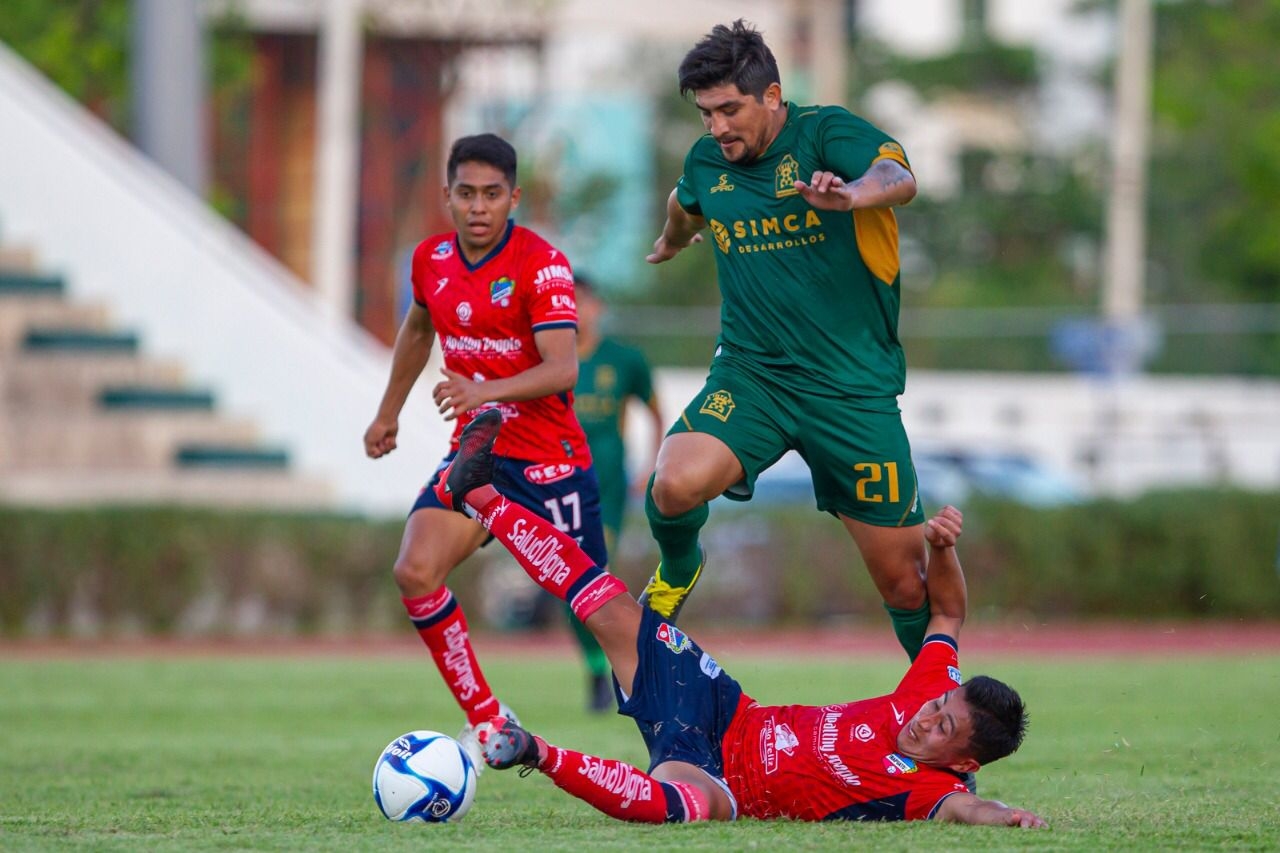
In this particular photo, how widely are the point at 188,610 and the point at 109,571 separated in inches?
33.3

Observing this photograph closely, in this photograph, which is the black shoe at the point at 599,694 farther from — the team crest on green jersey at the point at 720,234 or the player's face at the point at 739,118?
the player's face at the point at 739,118

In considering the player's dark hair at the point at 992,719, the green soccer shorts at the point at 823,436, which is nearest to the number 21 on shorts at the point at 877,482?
the green soccer shorts at the point at 823,436

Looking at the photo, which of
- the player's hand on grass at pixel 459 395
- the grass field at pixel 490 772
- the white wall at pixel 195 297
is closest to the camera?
the grass field at pixel 490 772

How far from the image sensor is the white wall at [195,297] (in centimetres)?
2267

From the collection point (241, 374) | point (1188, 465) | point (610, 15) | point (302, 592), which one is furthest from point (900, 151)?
point (610, 15)

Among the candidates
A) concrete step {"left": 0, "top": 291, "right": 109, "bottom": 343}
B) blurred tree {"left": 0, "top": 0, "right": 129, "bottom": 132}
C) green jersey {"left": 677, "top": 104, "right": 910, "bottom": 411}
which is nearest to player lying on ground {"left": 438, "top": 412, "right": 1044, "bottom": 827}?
green jersey {"left": 677, "top": 104, "right": 910, "bottom": 411}

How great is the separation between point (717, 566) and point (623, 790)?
13.6 metres

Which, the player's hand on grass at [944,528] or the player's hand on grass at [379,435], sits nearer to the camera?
the player's hand on grass at [944,528]

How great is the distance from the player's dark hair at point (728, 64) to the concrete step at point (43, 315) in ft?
55.5

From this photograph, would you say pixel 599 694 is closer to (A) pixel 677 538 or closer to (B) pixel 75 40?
(A) pixel 677 538

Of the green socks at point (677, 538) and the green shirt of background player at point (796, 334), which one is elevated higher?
the green shirt of background player at point (796, 334)

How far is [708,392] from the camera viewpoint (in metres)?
7.20

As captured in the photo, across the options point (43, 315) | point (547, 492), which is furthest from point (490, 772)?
point (43, 315)

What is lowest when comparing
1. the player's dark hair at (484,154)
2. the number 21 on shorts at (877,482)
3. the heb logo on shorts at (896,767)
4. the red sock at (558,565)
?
the heb logo on shorts at (896,767)
